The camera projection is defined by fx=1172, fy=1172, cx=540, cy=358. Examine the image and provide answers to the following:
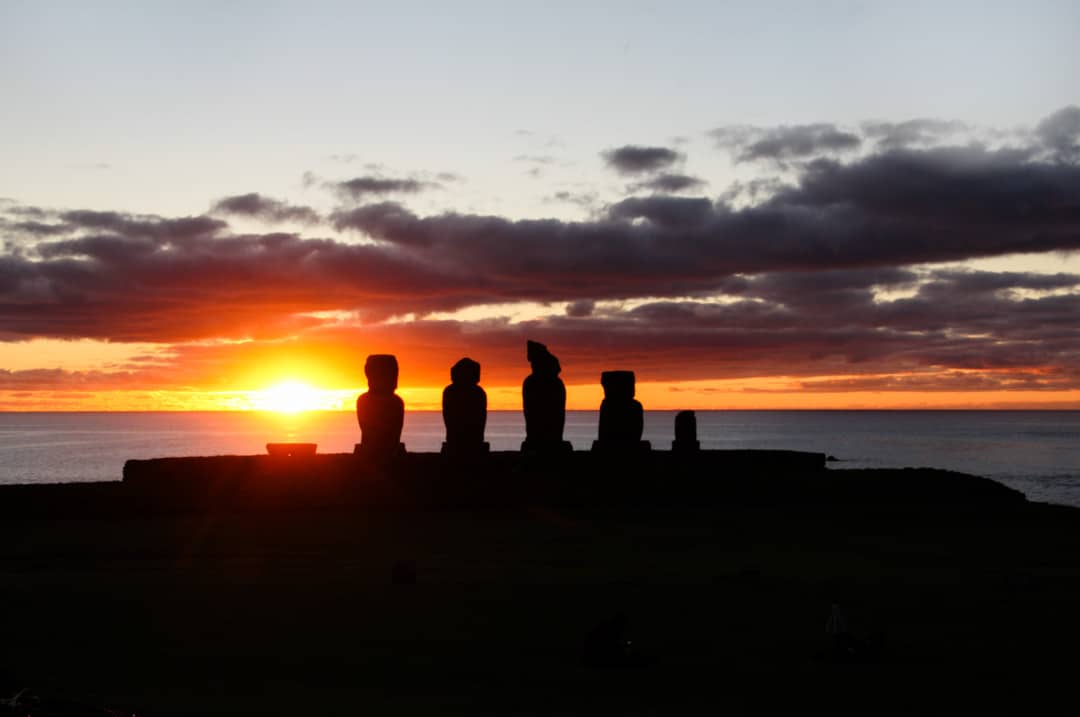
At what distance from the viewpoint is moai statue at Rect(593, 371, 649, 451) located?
89.7 feet

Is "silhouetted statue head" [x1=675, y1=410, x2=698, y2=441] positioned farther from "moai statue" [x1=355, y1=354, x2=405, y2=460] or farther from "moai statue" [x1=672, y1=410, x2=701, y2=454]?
"moai statue" [x1=355, y1=354, x2=405, y2=460]

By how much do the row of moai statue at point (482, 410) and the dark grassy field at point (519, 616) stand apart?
473 cm

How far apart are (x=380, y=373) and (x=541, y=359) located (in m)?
3.75

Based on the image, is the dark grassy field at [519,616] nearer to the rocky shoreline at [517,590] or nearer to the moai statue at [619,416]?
the rocky shoreline at [517,590]

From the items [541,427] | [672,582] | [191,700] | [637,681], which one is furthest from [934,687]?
[541,427]

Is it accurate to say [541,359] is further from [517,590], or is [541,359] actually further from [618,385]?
[517,590]

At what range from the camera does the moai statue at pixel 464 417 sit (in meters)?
26.2

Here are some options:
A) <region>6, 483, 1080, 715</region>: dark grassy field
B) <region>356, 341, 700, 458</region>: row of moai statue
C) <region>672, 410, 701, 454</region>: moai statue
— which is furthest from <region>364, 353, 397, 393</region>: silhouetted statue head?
<region>672, 410, 701, 454</region>: moai statue

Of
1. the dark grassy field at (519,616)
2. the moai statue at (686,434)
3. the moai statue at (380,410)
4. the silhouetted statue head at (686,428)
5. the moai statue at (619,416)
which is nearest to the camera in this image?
the dark grassy field at (519,616)

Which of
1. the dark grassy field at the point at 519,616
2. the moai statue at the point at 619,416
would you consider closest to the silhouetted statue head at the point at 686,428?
the moai statue at the point at 619,416

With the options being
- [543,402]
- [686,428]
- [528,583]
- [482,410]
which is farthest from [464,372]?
[528,583]

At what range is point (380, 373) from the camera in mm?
27078

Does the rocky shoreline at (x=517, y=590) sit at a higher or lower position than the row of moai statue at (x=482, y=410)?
lower

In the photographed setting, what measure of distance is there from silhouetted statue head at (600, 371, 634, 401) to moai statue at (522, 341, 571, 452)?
3.63 ft
